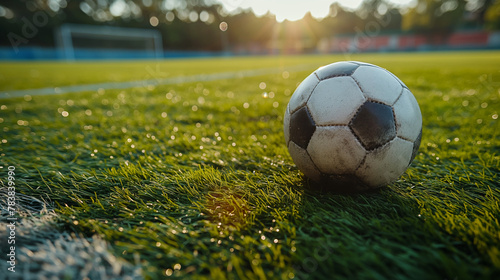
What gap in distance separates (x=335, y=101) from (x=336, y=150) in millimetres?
279

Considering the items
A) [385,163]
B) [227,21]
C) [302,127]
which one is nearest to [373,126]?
[385,163]

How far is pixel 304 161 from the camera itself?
1.75m

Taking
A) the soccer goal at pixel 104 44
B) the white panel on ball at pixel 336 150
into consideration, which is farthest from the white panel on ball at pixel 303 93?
the soccer goal at pixel 104 44

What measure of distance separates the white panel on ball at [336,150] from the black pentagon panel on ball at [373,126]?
42mm

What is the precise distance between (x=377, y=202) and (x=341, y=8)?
8434 cm

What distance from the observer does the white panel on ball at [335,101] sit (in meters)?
1.57

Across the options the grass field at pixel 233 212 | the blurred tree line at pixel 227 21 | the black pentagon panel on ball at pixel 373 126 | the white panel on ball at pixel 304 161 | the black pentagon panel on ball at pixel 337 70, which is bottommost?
the grass field at pixel 233 212

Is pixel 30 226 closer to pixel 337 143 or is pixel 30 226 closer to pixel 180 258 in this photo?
pixel 180 258

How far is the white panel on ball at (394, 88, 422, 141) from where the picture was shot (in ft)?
5.21

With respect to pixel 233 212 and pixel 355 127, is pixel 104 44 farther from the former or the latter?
pixel 355 127

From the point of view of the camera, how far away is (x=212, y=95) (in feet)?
19.4

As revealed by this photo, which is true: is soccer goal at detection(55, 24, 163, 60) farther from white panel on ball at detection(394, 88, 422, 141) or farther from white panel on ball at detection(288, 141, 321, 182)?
white panel on ball at detection(394, 88, 422, 141)

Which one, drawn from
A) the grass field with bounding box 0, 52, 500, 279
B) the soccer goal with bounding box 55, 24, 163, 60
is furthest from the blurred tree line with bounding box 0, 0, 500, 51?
the grass field with bounding box 0, 52, 500, 279

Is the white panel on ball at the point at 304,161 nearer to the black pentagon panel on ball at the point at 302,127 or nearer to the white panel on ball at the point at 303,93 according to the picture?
the black pentagon panel on ball at the point at 302,127
